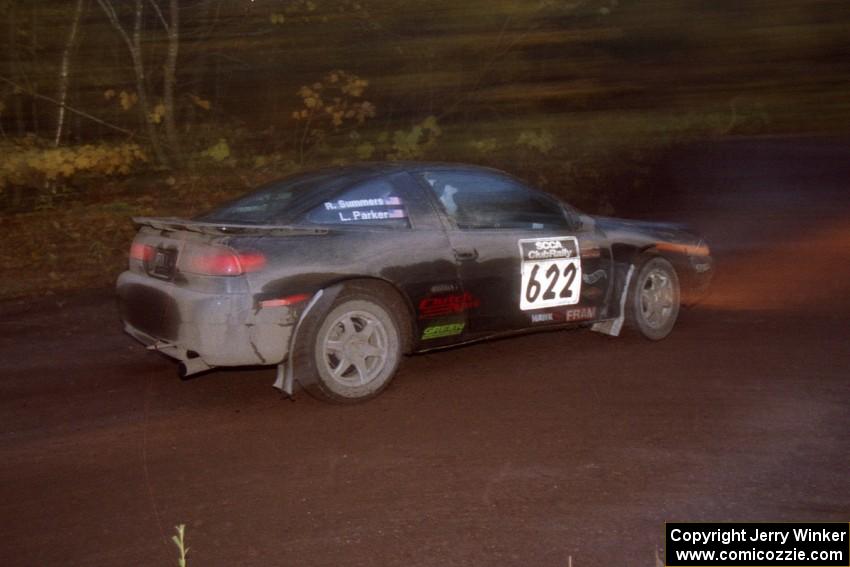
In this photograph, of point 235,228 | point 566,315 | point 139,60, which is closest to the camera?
point 235,228

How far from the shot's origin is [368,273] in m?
6.41

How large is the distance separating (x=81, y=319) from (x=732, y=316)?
5.76m

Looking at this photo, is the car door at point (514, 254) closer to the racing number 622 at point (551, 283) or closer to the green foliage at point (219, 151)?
the racing number 622 at point (551, 283)

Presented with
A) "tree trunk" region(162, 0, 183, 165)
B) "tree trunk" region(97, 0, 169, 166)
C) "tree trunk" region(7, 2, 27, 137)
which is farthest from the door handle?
"tree trunk" region(7, 2, 27, 137)

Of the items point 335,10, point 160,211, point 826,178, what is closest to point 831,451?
point 335,10

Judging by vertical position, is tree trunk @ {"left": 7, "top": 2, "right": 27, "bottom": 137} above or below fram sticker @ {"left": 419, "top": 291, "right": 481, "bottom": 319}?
above

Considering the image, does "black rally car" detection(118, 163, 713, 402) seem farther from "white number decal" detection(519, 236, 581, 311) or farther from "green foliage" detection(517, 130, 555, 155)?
"green foliage" detection(517, 130, 555, 155)

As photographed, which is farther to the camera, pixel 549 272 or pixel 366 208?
pixel 549 272

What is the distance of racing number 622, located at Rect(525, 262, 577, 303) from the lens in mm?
7191

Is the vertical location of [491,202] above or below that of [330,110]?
below

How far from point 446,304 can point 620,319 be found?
171 centimetres

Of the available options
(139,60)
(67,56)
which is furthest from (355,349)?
(139,60)

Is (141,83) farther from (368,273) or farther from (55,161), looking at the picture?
(368,273)

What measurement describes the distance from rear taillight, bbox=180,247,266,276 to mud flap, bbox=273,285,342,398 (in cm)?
40
